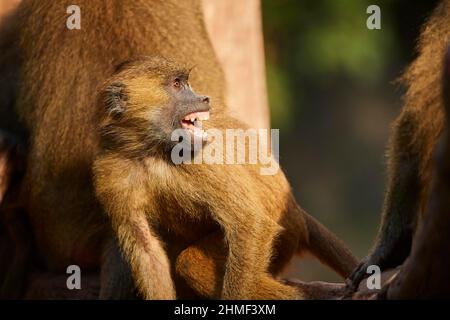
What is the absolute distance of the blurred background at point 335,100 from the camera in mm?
8773

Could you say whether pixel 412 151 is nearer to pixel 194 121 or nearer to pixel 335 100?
pixel 194 121

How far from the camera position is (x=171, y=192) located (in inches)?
137

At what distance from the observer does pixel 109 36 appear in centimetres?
429

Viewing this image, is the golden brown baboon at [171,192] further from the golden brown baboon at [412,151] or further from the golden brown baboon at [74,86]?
the golden brown baboon at [74,86]

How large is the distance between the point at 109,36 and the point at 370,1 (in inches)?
206

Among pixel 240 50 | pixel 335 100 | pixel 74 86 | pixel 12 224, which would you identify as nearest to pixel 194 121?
pixel 74 86

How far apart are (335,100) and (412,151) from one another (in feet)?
23.1

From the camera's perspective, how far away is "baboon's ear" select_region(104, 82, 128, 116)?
138 inches

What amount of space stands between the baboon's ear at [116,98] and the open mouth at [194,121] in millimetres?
254

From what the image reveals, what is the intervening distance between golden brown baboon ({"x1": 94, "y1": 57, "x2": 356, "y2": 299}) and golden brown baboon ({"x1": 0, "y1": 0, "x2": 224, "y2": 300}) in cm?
59

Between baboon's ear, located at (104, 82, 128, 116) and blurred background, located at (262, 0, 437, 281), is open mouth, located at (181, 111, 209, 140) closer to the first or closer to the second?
baboon's ear, located at (104, 82, 128, 116)

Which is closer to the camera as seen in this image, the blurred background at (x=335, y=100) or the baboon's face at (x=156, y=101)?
the baboon's face at (x=156, y=101)

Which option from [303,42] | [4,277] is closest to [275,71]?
[303,42]

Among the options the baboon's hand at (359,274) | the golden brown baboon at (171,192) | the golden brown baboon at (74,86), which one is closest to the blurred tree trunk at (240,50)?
the golden brown baboon at (74,86)
